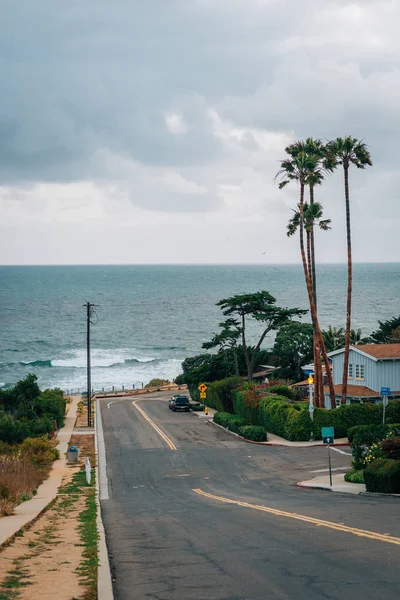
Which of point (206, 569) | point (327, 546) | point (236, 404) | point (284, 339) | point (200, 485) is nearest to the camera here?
point (206, 569)

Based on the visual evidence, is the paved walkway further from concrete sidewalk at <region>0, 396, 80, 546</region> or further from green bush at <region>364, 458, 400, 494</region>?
green bush at <region>364, 458, 400, 494</region>

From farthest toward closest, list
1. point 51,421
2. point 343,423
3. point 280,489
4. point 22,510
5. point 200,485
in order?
1. point 51,421
2. point 343,423
3. point 200,485
4. point 280,489
5. point 22,510

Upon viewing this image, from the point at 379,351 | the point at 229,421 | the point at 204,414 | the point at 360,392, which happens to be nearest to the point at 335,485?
the point at 360,392

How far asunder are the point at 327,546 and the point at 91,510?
10.9 m

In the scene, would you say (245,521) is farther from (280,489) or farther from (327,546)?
(280,489)

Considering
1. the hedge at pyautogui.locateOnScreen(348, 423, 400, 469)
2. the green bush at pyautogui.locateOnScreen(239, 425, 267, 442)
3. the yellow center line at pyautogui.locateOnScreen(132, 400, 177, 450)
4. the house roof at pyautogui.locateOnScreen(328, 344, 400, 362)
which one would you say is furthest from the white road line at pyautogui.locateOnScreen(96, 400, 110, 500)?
the house roof at pyautogui.locateOnScreen(328, 344, 400, 362)

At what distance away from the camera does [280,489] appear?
96.0 feet

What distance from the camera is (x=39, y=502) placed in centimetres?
2412

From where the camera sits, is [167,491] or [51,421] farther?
[51,421]

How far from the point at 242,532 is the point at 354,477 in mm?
14070

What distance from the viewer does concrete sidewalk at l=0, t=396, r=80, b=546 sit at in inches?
698

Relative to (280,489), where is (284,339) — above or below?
above

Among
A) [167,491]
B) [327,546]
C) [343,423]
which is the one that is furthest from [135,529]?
[343,423]

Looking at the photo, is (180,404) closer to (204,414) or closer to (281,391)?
(204,414)
